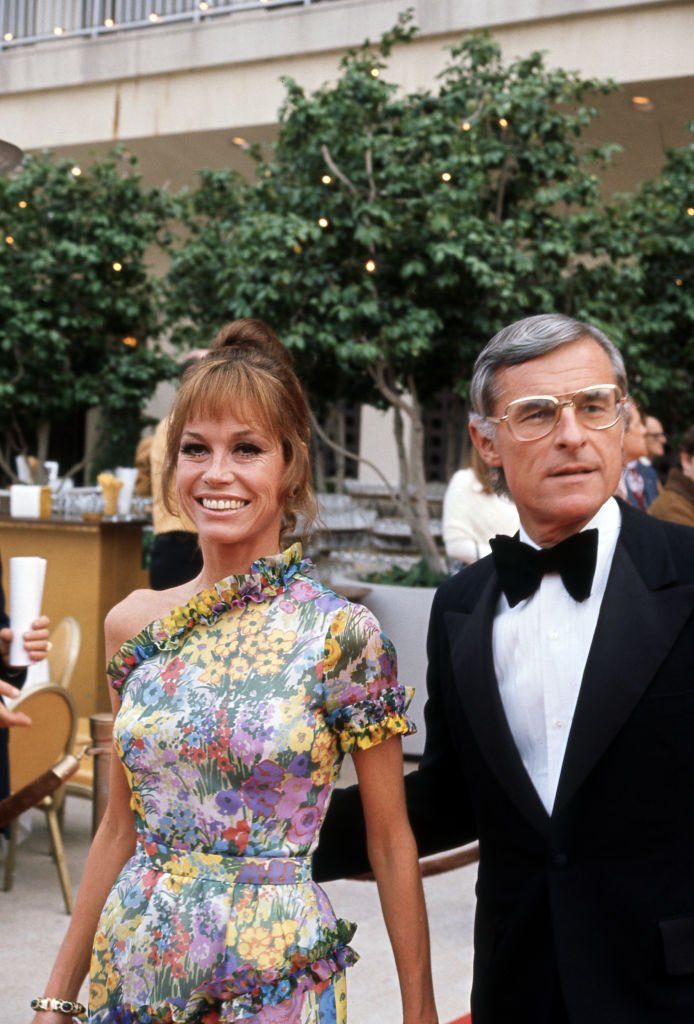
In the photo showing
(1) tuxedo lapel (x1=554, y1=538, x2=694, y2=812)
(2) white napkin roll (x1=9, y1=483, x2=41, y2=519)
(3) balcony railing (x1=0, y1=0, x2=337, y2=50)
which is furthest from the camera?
(3) balcony railing (x1=0, y1=0, x2=337, y2=50)

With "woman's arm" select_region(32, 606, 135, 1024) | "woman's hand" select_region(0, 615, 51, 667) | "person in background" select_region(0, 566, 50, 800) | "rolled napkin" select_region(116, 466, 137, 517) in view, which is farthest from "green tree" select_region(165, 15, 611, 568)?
"woman's arm" select_region(32, 606, 135, 1024)

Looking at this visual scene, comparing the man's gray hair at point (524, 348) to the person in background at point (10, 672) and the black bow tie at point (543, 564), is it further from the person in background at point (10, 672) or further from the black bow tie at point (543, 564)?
the person in background at point (10, 672)

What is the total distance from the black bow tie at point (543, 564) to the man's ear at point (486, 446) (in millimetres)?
138

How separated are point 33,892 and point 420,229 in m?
5.35

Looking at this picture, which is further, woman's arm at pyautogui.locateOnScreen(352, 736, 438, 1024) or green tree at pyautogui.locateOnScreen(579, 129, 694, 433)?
green tree at pyautogui.locateOnScreen(579, 129, 694, 433)

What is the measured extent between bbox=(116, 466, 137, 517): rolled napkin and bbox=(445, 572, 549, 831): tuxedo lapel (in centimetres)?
717

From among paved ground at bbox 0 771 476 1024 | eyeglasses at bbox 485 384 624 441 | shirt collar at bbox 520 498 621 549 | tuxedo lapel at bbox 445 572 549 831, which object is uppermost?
eyeglasses at bbox 485 384 624 441

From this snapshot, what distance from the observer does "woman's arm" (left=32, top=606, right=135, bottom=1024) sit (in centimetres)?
203

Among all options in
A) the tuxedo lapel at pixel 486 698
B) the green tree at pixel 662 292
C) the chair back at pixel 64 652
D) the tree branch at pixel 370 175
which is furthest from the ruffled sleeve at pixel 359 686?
the green tree at pixel 662 292

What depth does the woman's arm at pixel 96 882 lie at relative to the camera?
2.03 meters

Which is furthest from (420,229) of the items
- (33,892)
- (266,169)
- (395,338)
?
(33,892)

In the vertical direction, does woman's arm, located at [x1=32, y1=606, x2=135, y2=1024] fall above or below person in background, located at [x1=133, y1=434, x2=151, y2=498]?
below

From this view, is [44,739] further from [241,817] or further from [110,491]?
[110,491]

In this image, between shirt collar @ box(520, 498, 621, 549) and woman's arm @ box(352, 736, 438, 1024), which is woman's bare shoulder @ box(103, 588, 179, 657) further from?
shirt collar @ box(520, 498, 621, 549)
